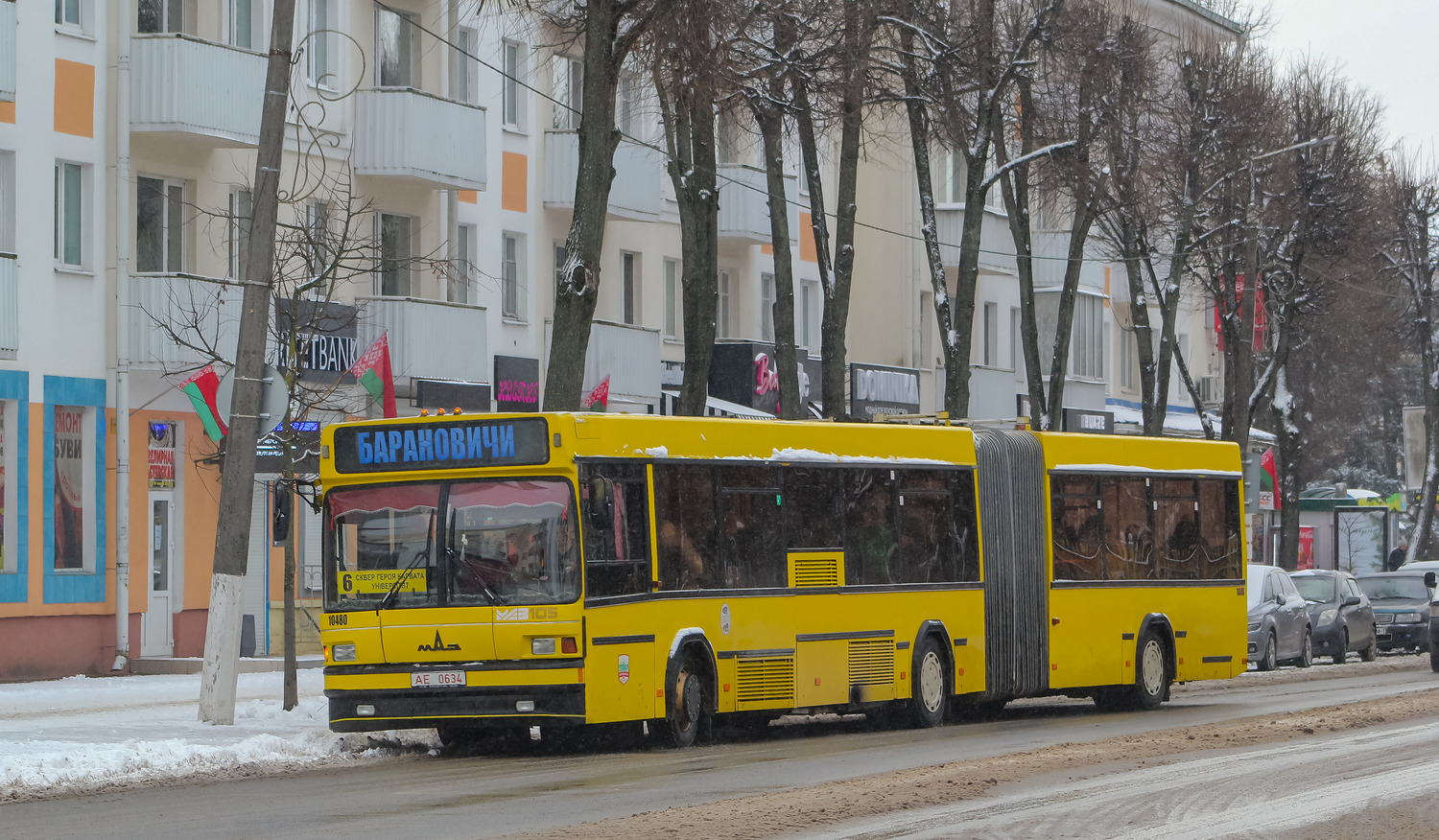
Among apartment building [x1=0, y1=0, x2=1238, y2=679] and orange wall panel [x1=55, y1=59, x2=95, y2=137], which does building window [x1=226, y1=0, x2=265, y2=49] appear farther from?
orange wall panel [x1=55, y1=59, x2=95, y2=137]

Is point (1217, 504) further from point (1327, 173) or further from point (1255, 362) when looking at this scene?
point (1255, 362)

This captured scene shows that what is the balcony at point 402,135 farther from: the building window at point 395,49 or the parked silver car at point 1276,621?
the parked silver car at point 1276,621

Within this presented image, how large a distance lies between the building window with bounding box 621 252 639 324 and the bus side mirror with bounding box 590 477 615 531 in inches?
877

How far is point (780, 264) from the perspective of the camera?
28703 mm

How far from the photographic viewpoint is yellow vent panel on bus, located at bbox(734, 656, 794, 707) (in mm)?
18031

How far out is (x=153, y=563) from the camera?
29172 mm

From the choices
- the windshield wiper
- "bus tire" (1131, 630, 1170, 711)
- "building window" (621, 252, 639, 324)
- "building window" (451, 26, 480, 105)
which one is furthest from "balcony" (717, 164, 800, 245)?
the windshield wiper

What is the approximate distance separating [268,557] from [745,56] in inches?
422

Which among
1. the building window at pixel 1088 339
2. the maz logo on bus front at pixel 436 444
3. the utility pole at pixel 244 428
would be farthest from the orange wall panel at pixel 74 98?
the building window at pixel 1088 339

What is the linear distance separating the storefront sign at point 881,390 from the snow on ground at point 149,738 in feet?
66.5

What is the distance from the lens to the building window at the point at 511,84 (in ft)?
117

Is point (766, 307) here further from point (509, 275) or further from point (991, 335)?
point (991, 335)

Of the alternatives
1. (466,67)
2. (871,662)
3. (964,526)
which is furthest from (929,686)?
(466,67)

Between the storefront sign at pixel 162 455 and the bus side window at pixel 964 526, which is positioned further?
the storefront sign at pixel 162 455
